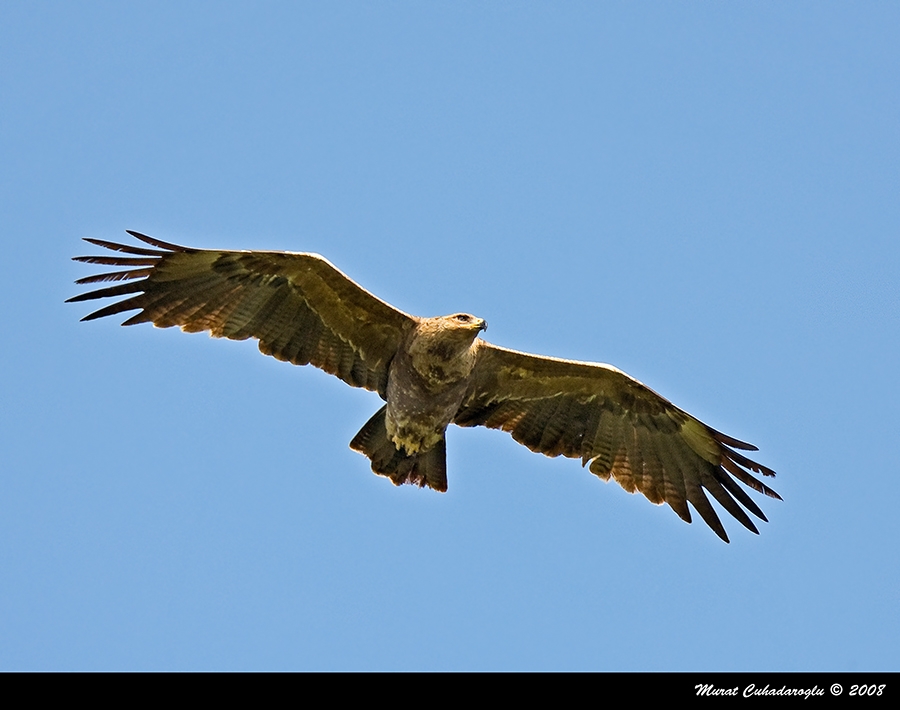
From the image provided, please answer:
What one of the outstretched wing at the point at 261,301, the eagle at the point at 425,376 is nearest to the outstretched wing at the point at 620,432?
the eagle at the point at 425,376

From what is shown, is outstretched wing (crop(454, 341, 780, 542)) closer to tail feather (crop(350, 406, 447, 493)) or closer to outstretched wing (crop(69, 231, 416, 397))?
tail feather (crop(350, 406, 447, 493))

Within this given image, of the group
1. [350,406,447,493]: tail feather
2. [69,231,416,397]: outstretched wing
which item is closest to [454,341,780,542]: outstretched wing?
[350,406,447,493]: tail feather

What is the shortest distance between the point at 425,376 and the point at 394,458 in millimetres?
1053

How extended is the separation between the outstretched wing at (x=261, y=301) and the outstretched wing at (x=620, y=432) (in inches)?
48.7

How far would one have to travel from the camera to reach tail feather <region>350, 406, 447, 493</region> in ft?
39.3

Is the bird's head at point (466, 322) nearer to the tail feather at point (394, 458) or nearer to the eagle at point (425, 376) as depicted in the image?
the eagle at point (425, 376)

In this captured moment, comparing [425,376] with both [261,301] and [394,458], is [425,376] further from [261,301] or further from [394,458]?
[261,301]

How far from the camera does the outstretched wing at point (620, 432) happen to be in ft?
40.2

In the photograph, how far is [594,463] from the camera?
1262cm

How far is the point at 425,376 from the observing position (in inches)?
446

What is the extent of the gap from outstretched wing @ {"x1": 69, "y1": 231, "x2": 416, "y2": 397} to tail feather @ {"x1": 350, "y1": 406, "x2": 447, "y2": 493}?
0.66 m

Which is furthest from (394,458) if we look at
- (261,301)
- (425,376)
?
(261,301)
